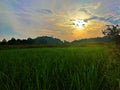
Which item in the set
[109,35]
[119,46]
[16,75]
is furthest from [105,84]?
[109,35]

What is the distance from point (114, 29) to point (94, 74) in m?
4.64

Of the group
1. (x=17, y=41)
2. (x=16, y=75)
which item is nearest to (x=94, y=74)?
(x=16, y=75)

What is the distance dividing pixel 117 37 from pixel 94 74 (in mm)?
4057

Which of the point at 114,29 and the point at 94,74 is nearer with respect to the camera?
the point at 94,74

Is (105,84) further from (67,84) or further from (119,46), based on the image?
(119,46)

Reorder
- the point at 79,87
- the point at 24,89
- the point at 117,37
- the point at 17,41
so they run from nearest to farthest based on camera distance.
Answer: the point at 79,87 → the point at 24,89 → the point at 117,37 → the point at 17,41

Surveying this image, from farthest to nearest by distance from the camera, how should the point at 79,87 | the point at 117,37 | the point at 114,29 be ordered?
the point at 114,29, the point at 117,37, the point at 79,87

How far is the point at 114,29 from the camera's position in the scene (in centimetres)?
716

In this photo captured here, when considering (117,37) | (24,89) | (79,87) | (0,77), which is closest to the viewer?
(79,87)

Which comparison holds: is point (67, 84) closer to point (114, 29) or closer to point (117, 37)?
point (117, 37)

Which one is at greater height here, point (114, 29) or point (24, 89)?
point (114, 29)

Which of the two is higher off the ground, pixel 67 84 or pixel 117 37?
pixel 117 37

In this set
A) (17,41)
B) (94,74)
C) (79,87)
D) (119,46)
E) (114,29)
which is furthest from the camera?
(17,41)

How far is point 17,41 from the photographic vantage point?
6519cm
